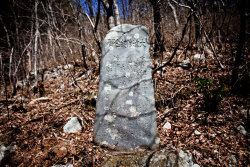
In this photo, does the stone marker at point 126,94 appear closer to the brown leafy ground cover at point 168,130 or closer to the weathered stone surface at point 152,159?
the weathered stone surface at point 152,159

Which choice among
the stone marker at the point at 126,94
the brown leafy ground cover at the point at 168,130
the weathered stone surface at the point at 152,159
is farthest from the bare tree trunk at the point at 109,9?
the weathered stone surface at the point at 152,159

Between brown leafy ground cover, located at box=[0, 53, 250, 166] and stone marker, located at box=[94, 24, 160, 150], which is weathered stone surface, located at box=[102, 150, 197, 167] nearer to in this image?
stone marker, located at box=[94, 24, 160, 150]

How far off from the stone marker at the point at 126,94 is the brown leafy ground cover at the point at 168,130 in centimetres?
40

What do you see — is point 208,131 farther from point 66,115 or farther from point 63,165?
point 66,115

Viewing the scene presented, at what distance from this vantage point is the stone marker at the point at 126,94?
1.84 m

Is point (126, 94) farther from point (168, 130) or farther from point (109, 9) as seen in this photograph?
point (109, 9)

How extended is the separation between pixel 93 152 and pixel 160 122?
4.94ft

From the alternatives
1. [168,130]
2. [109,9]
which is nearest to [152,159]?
[168,130]

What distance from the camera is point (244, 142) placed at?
1927mm

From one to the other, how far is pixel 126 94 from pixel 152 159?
102cm

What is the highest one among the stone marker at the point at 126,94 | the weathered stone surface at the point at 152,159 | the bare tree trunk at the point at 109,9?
the bare tree trunk at the point at 109,9

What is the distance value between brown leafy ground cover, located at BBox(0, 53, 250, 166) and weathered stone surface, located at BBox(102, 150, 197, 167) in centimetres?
25

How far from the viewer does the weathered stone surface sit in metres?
A: 1.50

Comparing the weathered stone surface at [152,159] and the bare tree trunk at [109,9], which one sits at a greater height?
the bare tree trunk at [109,9]
